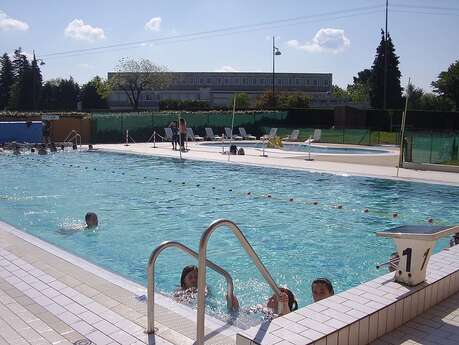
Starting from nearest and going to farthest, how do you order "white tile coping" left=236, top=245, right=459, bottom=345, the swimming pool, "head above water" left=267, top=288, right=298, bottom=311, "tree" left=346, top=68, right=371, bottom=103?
"white tile coping" left=236, top=245, right=459, bottom=345, "head above water" left=267, top=288, right=298, bottom=311, the swimming pool, "tree" left=346, top=68, right=371, bottom=103

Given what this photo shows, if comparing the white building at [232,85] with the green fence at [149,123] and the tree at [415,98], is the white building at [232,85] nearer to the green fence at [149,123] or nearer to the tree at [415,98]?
the tree at [415,98]

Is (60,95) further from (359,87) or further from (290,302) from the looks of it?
(290,302)

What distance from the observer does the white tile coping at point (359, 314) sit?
3.43 m

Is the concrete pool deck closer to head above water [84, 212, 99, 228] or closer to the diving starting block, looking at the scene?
head above water [84, 212, 99, 228]

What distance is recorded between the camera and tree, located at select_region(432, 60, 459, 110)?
189 ft

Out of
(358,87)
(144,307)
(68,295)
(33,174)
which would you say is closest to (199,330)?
(144,307)

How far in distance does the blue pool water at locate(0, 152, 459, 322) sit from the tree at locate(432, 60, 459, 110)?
154ft

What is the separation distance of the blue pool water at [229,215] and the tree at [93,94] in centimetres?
5700

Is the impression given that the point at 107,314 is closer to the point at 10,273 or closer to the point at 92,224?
the point at 10,273

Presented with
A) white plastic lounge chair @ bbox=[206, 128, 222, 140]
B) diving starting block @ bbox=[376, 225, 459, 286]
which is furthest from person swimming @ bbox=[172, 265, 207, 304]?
white plastic lounge chair @ bbox=[206, 128, 222, 140]

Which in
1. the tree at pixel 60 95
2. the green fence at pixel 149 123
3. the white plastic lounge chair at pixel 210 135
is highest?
the tree at pixel 60 95

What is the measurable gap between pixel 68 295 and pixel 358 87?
367 feet

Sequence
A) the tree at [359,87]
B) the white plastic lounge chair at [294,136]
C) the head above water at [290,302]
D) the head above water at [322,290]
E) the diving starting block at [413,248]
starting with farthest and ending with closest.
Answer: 1. the tree at [359,87]
2. the white plastic lounge chair at [294,136]
3. the head above water at [322,290]
4. the head above water at [290,302]
5. the diving starting block at [413,248]

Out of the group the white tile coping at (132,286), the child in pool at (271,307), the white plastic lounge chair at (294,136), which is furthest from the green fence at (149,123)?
the child in pool at (271,307)
